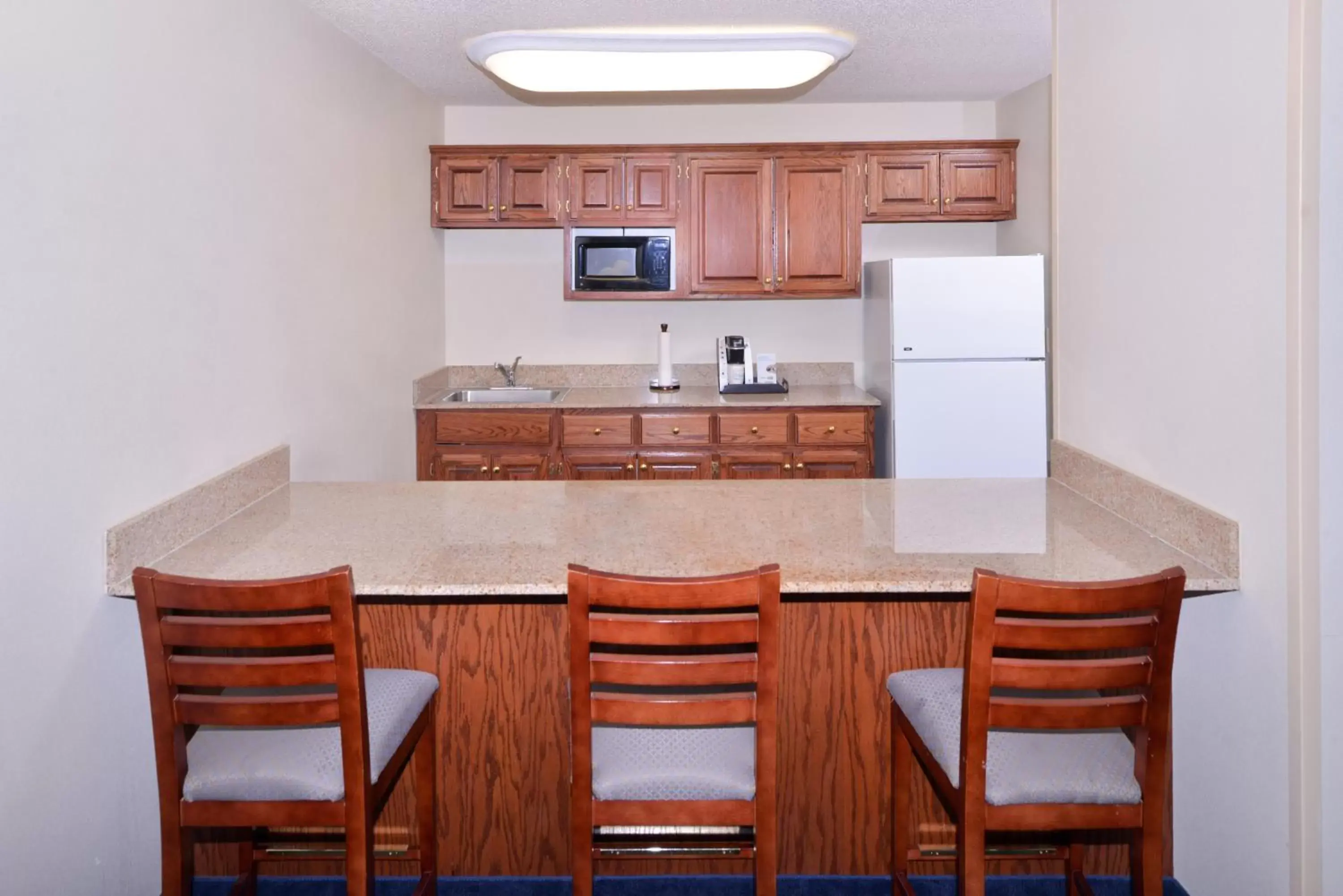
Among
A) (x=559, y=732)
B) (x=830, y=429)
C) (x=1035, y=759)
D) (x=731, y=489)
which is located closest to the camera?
(x=1035, y=759)

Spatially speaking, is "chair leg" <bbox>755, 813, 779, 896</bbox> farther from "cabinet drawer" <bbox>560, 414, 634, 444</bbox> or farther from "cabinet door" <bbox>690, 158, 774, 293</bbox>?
"cabinet door" <bbox>690, 158, 774, 293</bbox>

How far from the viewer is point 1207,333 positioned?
202cm

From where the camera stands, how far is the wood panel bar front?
2260 millimetres

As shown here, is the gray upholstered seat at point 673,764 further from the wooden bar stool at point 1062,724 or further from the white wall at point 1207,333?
the white wall at point 1207,333

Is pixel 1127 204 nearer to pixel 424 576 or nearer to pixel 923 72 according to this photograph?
pixel 424 576

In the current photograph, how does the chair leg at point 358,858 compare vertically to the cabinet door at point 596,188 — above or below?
below

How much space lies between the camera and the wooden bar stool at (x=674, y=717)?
1.63m

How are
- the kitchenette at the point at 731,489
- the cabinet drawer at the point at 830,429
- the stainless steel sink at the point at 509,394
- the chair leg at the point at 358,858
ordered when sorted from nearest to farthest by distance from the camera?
1. the chair leg at the point at 358,858
2. the kitchenette at the point at 731,489
3. the cabinet drawer at the point at 830,429
4. the stainless steel sink at the point at 509,394

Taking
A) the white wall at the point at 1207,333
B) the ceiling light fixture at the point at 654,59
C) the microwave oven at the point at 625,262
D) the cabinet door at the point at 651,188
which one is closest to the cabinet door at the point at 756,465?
the microwave oven at the point at 625,262

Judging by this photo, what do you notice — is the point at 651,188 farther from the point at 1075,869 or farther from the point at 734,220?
the point at 1075,869

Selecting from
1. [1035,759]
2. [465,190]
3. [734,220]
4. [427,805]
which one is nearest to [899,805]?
[1035,759]

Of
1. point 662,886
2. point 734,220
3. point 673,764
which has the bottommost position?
point 662,886

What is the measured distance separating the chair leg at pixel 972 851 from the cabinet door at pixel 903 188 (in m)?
3.72

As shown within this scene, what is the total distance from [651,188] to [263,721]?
146 inches
